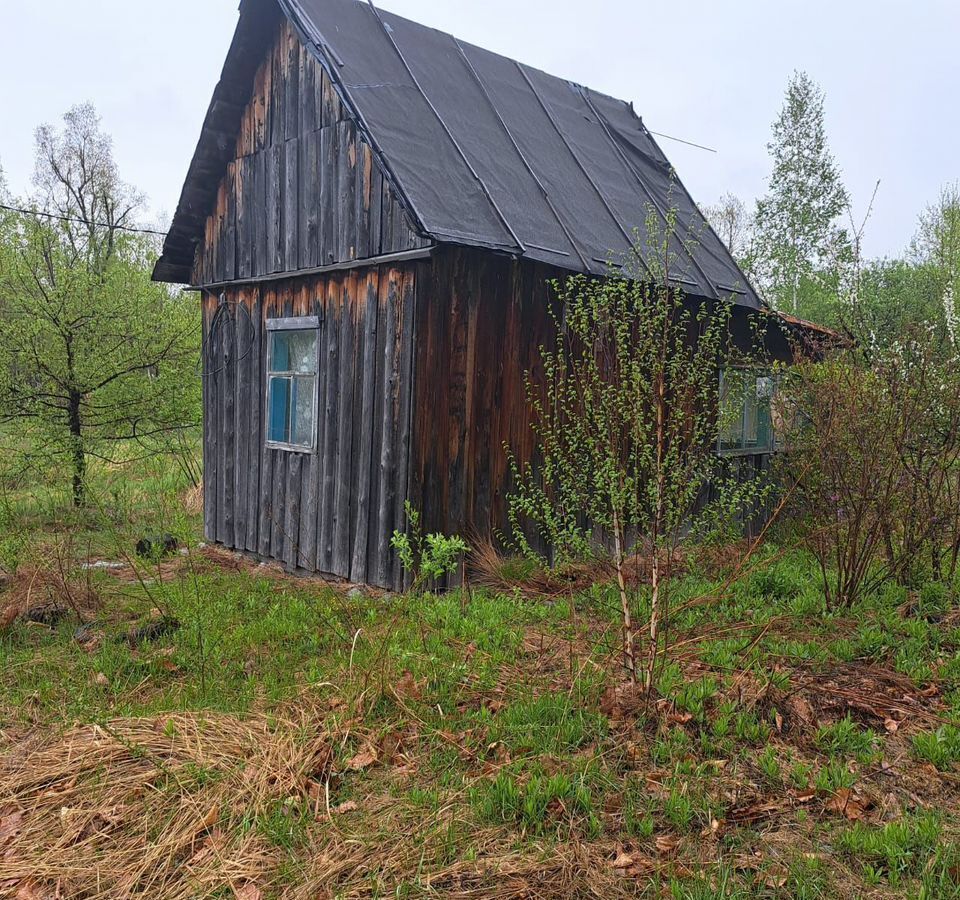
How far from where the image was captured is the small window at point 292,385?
8742 millimetres

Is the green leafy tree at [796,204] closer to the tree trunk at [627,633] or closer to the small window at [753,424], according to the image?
the small window at [753,424]

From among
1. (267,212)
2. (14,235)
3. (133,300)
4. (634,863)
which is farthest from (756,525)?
(14,235)

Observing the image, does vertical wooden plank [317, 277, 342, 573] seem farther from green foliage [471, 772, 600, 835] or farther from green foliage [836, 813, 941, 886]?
green foliage [836, 813, 941, 886]

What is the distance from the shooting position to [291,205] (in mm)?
8797

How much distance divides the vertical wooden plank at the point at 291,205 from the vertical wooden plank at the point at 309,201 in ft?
0.22

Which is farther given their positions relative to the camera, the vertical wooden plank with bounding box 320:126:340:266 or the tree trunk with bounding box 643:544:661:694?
the vertical wooden plank with bounding box 320:126:340:266

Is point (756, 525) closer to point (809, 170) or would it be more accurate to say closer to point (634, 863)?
point (634, 863)

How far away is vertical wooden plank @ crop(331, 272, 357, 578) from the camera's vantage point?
8.04m

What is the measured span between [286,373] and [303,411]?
1.82ft

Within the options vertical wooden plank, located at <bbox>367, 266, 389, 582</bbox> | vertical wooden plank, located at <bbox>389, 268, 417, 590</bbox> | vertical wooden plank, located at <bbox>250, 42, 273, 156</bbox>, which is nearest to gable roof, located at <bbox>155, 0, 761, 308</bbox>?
vertical wooden plank, located at <bbox>250, 42, 273, 156</bbox>

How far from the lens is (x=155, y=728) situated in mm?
4141

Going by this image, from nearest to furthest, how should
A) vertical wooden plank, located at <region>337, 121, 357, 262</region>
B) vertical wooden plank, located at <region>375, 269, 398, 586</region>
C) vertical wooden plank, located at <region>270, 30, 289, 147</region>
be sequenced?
vertical wooden plank, located at <region>375, 269, 398, 586</region>, vertical wooden plank, located at <region>337, 121, 357, 262</region>, vertical wooden plank, located at <region>270, 30, 289, 147</region>

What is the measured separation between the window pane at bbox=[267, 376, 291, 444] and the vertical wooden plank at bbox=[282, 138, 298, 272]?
4.46 feet

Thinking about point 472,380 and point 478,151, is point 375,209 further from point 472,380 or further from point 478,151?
point 472,380
